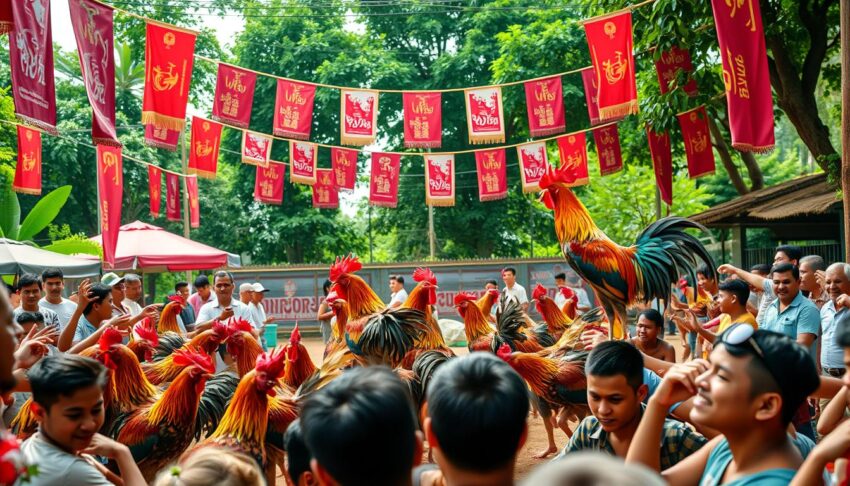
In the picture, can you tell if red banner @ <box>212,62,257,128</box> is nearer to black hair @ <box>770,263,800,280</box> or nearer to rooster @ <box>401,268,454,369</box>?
rooster @ <box>401,268,454,369</box>

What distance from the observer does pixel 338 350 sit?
8.08 m

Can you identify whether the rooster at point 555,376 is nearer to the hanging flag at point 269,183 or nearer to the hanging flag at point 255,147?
the hanging flag at point 255,147

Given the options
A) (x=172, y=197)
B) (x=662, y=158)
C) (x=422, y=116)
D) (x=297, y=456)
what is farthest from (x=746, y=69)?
(x=172, y=197)

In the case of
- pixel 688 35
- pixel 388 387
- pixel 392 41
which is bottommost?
pixel 388 387

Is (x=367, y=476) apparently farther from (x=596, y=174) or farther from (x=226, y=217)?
(x=226, y=217)

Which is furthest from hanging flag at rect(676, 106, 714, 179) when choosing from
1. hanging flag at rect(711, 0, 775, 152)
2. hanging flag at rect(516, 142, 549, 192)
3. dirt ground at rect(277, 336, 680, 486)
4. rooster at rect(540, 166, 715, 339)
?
rooster at rect(540, 166, 715, 339)

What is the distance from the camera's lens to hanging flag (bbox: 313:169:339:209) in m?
19.9

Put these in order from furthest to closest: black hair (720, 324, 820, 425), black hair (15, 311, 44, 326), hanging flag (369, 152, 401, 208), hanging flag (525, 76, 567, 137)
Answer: hanging flag (369, 152, 401, 208) < hanging flag (525, 76, 567, 137) < black hair (15, 311, 44, 326) < black hair (720, 324, 820, 425)

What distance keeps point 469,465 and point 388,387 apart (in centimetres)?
29

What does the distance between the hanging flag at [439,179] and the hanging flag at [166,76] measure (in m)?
7.74

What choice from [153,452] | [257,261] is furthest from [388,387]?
[257,261]

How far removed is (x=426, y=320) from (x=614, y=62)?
17.0ft

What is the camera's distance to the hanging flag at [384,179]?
18750mm

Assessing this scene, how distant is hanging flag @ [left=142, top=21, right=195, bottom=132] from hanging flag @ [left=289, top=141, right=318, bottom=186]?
21.3 ft
